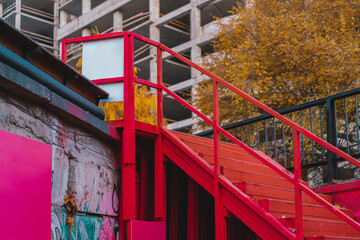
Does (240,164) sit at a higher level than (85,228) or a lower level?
higher

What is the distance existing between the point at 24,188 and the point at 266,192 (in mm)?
2926

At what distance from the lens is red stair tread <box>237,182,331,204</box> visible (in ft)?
18.9

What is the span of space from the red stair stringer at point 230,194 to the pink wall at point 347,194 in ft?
5.43

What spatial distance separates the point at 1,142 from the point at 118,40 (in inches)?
109

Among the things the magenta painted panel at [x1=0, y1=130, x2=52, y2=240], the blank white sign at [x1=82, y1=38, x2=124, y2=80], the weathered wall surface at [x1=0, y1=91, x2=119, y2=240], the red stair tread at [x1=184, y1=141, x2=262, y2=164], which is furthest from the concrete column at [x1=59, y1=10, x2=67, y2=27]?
the magenta painted panel at [x1=0, y1=130, x2=52, y2=240]

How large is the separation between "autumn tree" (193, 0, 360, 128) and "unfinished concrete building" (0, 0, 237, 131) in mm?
18084

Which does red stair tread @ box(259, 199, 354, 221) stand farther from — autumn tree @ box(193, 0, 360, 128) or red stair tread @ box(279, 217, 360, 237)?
autumn tree @ box(193, 0, 360, 128)

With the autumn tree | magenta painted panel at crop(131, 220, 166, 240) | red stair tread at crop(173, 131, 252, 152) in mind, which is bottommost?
magenta painted panel at crop(131, 220, 166, 240)

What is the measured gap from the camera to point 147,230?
5824 millimetres

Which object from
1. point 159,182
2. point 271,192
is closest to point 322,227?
point 271,192

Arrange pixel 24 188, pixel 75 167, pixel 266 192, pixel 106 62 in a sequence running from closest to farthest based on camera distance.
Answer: pixel 24 188, pixel 75 167, pixel 266 192, pixel 106 62

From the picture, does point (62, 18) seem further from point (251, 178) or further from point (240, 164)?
point (251, 178)

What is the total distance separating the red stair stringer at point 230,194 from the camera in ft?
17.3

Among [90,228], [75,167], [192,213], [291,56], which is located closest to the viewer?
[75,167]
